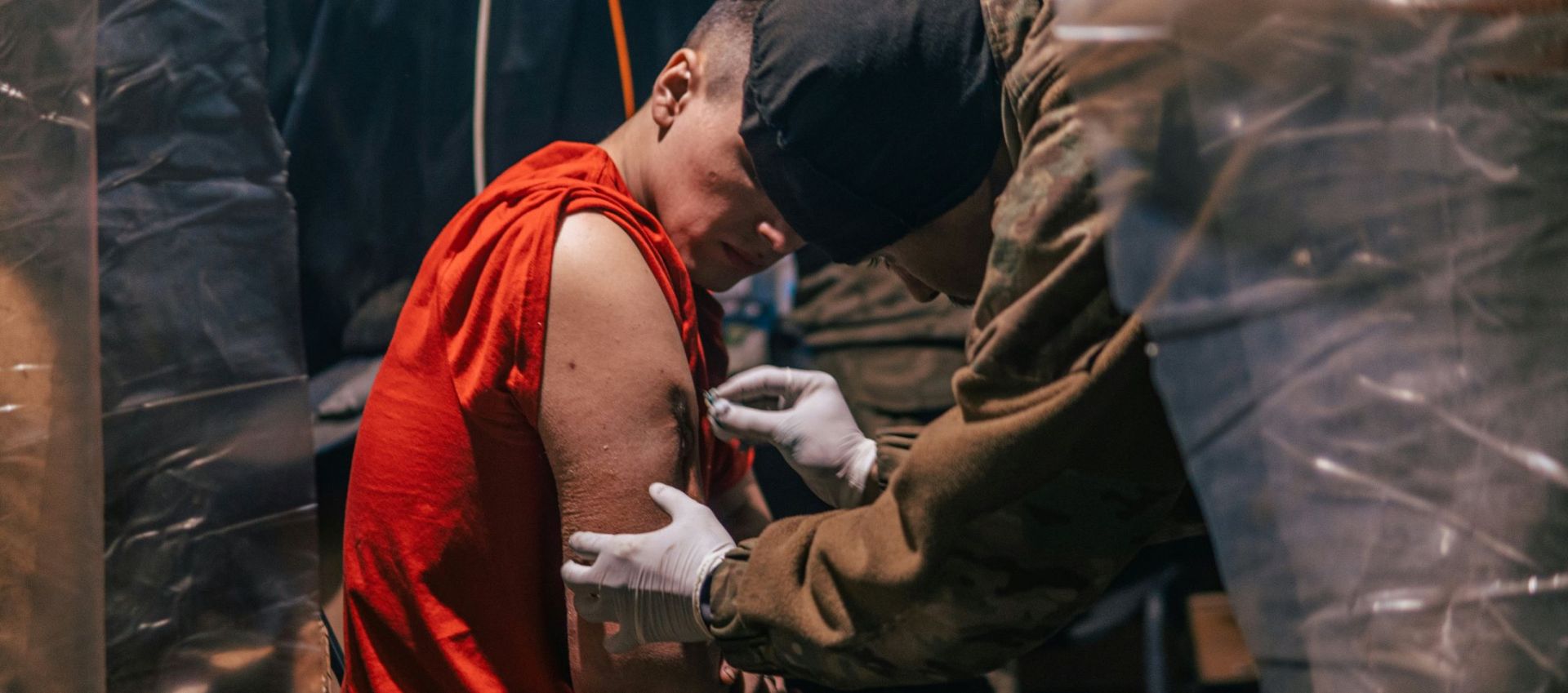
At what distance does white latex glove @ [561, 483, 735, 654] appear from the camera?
1.07 m

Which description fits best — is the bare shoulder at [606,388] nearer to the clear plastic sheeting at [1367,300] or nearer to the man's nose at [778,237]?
the man's nose at [778,237]

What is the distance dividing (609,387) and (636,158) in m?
0.37

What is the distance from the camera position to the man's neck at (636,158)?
137cm

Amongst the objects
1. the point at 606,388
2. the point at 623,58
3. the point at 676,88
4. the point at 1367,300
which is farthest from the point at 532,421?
the point at 623,58

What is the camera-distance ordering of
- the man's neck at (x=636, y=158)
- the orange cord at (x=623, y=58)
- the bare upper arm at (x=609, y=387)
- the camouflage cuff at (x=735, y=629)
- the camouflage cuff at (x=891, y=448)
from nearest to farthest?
the camouflage cuff at (x=735, y=629) → the bare upper arm at (x=609, y=387) → the camouflage cuff at (x=891, y=448) → the man's neck at (x=636, y=158) → the orange cord at (x=623, y=58)

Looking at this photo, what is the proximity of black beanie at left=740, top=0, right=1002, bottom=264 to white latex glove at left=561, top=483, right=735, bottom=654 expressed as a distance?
0.34 m

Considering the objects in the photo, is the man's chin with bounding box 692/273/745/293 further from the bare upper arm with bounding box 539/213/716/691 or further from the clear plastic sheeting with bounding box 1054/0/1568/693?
the clear plastic sheeting with bounding box 1054/0/1568/693

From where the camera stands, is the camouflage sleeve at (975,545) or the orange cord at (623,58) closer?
the camouflage sleeve at (975,545)

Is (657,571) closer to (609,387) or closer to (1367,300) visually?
(609,387)

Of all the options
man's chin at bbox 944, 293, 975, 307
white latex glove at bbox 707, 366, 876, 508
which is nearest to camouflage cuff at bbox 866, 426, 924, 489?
white latex glove at bbox 707, 366, 876, 508

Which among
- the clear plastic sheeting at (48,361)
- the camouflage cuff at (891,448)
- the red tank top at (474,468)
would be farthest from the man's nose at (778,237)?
the clear plastic sheeting at (48,361)

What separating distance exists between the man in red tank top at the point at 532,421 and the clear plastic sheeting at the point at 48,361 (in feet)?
0.94

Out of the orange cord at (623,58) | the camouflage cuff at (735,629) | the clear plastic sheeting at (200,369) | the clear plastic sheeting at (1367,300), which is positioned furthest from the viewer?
the orange cord at (623,58)

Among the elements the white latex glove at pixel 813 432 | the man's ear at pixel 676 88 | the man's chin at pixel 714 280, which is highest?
the man's ear at pixel 676 88
